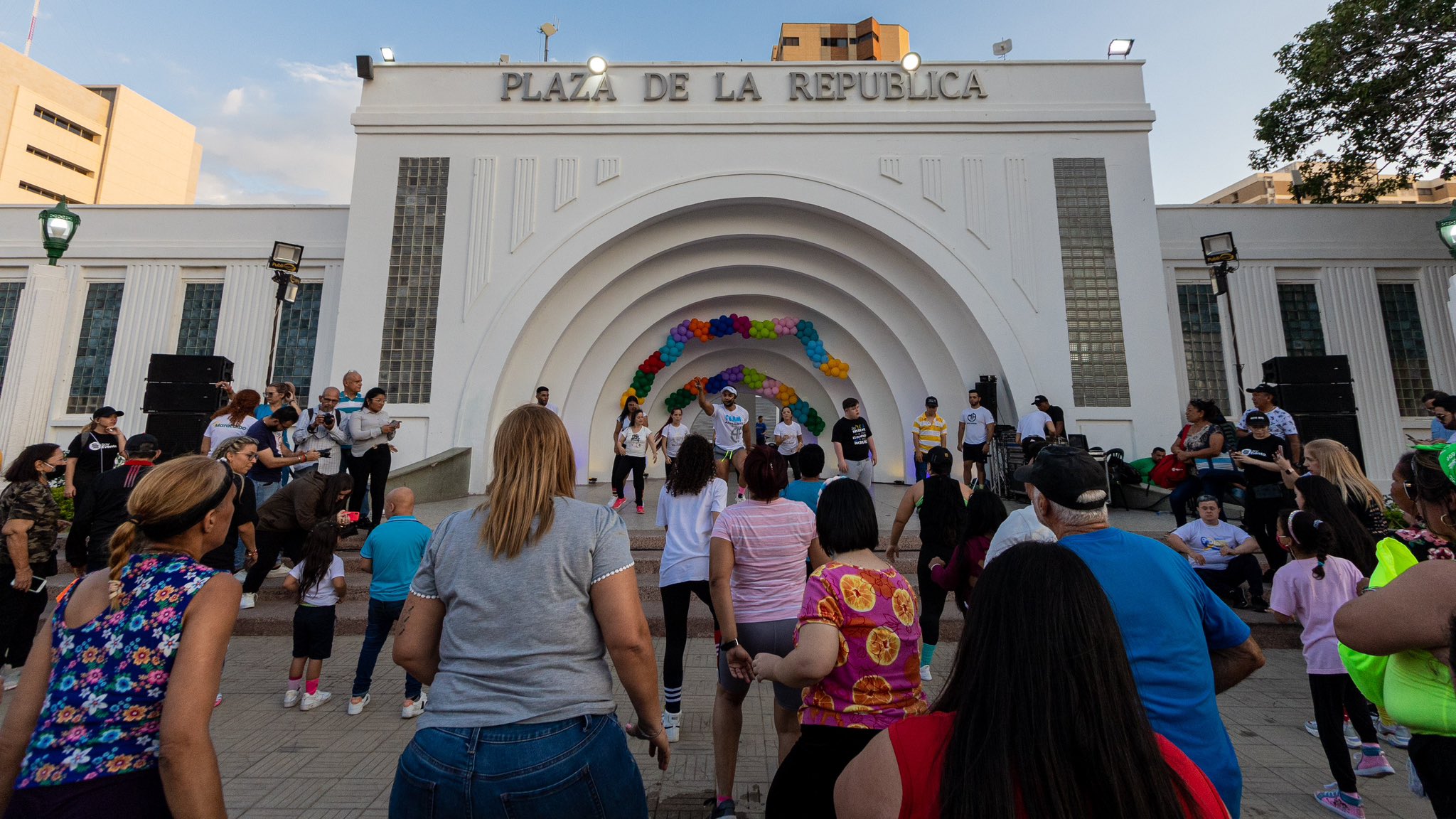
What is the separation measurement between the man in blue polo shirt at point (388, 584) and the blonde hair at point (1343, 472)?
5.96 m

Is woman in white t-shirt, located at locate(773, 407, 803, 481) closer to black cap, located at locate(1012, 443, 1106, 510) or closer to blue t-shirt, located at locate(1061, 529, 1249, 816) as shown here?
black cap, located at locate(1012, 443, 1106, 510)

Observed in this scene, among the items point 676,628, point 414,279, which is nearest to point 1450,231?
point 676,628

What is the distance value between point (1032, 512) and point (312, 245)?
14523mm

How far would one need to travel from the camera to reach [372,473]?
24.8ft

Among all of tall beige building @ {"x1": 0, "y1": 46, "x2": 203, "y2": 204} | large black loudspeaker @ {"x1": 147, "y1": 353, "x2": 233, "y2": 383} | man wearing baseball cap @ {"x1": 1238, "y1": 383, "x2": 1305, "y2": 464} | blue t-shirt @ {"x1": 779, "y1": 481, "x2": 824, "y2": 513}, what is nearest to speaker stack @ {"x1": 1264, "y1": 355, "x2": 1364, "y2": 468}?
man wearing baseball cap @ {"x1": 1238, "y1": 383, "x2": 1305, "y2": 464}

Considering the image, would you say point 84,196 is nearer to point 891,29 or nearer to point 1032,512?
point 891,29

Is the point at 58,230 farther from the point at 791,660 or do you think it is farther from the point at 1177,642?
the point at 1177,642

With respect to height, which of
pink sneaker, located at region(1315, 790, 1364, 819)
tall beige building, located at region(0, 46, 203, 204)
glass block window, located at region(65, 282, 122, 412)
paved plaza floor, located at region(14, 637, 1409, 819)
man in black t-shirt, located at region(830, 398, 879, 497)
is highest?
tall beige building, located at region(0, 46, 203, 204)

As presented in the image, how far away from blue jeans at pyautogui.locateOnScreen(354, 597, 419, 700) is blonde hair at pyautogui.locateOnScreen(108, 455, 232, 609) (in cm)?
254

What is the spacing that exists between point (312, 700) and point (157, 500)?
10.4 feet

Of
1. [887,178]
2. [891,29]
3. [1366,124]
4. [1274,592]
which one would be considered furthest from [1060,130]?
[891,29]

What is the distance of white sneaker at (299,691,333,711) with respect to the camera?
13.6 ft

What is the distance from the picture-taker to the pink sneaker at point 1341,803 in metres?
2.92

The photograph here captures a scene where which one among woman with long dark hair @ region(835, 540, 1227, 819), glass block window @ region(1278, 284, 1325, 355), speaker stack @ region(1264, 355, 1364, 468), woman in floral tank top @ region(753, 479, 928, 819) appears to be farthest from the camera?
glass block window @ region(1278, 284, 1325, 355)
